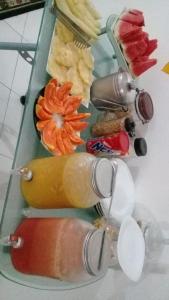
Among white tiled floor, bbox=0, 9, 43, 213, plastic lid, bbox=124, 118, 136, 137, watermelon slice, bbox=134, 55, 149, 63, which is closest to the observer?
plastic lid, bbox=124, 118, 136, 137

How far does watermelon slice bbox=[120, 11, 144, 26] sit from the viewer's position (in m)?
0.88

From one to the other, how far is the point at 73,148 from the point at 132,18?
45cm

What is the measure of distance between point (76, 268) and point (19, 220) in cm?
17

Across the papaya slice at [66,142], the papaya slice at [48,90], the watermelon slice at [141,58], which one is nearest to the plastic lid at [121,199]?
the papaya slice at [66,142]

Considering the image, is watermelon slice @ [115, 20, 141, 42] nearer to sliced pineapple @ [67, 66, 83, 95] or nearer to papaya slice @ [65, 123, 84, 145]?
sliced pineapple @ [67, 66, 83, 95]

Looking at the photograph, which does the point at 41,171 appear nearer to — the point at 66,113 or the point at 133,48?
the point at 66,113

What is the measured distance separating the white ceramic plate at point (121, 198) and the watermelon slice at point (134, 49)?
314mm

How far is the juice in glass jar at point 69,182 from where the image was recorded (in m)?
0.54

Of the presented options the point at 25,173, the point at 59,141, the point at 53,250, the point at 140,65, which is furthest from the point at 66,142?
the point at 140,65

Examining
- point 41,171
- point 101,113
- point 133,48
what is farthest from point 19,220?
point 133,48

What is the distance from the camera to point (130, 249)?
2.09 feet

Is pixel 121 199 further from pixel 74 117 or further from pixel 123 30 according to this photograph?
pixel 123 30

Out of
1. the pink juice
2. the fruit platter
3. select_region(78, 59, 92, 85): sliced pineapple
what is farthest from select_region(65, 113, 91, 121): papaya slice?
the pink juice

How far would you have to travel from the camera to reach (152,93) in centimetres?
101
